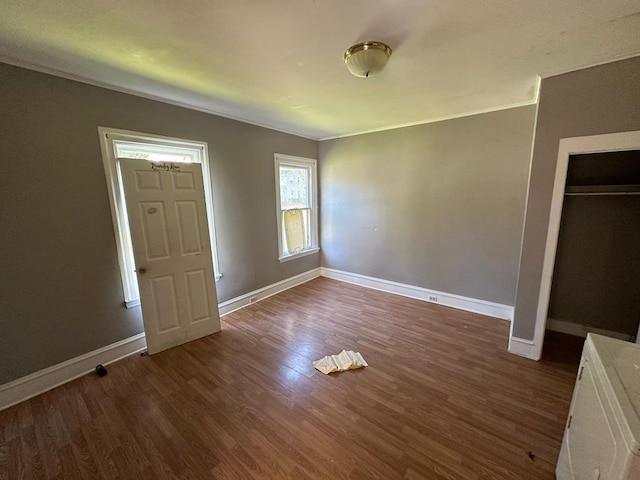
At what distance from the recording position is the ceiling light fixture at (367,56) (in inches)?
61.6

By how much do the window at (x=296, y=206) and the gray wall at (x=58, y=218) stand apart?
5.21 ft

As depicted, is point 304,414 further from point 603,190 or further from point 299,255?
point 603,190

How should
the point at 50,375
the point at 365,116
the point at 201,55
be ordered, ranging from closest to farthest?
the point at 201,55
the point at 50,375
the point at 365,116

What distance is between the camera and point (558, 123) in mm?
2010

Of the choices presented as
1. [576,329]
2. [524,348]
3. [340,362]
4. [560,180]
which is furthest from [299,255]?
[576,329]

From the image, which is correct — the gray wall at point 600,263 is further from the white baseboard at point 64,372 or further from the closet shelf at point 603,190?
the white baseboard at point 64,372

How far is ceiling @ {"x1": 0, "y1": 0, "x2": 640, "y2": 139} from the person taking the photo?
1.28 m

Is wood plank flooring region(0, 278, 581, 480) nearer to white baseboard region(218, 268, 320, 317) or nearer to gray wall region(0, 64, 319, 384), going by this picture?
gray wall region(0, 64, 319, 384)

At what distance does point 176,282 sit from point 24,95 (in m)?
1.84

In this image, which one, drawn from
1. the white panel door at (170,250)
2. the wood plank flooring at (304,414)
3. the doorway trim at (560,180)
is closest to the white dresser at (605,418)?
the wood plank flooring at (304,414)

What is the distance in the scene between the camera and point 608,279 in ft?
8.02

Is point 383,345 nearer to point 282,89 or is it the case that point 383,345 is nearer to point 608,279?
point 608,279

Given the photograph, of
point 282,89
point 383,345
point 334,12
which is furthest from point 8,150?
point 383,345

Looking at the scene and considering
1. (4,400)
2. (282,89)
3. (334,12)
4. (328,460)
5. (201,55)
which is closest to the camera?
(334,12)
